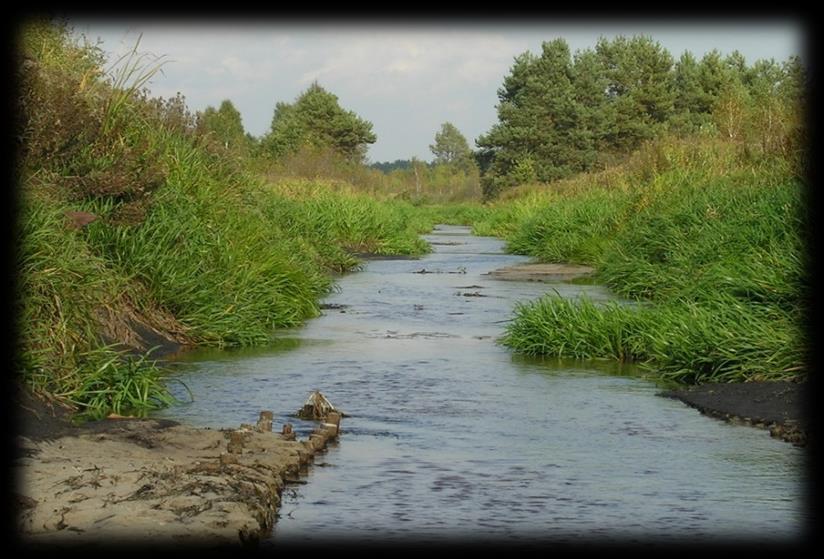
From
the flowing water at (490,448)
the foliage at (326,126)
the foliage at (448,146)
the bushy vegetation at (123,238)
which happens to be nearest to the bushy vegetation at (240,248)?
the bushy vegetation at (123,238)

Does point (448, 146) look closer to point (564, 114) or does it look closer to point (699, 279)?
point (564, 114)

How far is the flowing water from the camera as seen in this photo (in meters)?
6.33

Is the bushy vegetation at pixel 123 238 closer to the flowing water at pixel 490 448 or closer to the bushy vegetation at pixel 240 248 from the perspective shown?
the bushy vegetation at pixel 240 248

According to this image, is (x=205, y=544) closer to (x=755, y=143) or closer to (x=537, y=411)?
(x=537, y=411)

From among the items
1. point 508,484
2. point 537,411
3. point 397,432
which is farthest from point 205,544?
point 537,411

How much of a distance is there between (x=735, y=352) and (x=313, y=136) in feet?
188

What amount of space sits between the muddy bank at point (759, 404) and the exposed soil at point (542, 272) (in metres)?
11.0

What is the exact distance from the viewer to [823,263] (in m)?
10.7

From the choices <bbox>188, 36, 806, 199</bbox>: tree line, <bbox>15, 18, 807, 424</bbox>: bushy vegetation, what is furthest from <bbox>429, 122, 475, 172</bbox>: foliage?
<bbox>15, 18, 807, 424</bbox>: bushy vegetation

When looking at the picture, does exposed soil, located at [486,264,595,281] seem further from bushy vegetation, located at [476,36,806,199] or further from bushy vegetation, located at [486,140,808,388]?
bushy vegetation, located at [476,36,806,199]

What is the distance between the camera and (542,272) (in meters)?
21.8

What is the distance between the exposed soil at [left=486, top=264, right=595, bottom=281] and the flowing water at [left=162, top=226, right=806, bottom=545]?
7366 mm

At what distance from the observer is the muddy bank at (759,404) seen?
27.6 ft

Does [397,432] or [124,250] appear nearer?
[397,432]
